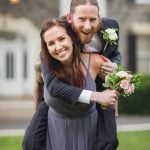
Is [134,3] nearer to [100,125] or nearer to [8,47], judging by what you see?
[8,47]

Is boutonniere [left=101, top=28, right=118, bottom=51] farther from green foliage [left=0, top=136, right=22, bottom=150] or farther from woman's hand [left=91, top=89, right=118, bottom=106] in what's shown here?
green foliage [left=0, top=136, right=22, bottom=150]

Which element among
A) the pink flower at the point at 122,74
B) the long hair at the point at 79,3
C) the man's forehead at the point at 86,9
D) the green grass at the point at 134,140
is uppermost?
the long hair at the point at 79,3

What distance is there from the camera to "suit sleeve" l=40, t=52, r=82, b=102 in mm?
4395

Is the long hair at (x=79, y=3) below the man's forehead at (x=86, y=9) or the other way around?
the other way around

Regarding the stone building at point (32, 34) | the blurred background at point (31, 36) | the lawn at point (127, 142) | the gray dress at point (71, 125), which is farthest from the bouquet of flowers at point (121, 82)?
the stone building at point (32, 34)

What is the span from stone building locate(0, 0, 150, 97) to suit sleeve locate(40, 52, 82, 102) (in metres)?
17.2

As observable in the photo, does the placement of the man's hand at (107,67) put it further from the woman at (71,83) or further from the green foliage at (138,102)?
the green foliage at (138,102)

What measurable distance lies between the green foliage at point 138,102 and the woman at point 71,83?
14605 mm

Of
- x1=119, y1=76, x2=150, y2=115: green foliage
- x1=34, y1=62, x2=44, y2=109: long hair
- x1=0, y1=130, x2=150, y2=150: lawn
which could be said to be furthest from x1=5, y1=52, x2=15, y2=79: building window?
x1=34, y1=62, x2=44, y2=109: long hair

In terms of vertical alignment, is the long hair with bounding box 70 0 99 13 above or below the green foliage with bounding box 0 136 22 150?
above

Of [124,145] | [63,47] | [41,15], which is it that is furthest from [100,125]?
[41,15]

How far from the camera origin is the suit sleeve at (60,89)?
439 centimetres

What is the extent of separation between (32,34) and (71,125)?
687 inches

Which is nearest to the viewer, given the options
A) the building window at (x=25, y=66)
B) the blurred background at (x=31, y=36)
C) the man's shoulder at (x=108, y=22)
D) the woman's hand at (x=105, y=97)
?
the woman's hand at (x=105, y=97)
